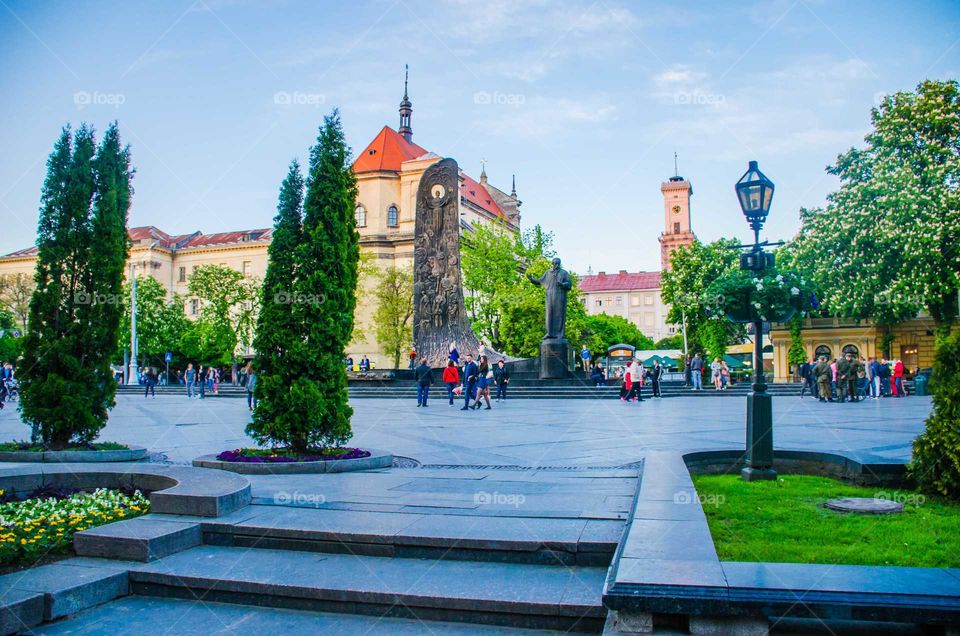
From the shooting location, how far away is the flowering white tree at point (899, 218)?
31.7 meters

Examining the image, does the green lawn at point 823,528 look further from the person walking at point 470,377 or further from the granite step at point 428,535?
the person walking at point 470,377

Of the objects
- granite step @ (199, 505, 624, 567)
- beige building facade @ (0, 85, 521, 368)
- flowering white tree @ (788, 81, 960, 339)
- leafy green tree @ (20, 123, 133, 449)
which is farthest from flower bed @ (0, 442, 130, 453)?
beige building facade @ (0, 85, 521, 368)

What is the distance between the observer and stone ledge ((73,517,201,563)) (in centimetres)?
496

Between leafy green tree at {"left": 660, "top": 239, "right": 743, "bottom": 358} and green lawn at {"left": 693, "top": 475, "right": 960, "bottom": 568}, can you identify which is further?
leafy green tree at {"left": 660, "top": 239, "right": 743, "bottom": 358}

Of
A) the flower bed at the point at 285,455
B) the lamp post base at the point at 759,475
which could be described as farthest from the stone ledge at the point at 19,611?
the lamp post base at the point at 759,475

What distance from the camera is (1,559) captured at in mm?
4676

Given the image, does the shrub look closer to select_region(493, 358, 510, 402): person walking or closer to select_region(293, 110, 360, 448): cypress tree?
select_region(293, 110, 360, 448): cypress tree

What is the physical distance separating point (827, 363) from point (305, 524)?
24323 millimetres

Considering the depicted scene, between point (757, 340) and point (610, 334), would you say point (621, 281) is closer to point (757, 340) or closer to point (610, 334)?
point (610, 334)

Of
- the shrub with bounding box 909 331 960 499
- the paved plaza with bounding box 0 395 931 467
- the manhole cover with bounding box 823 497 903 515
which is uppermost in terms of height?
the shrub with bounding box 909 331 960 499

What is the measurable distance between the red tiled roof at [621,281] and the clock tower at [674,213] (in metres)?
4.08

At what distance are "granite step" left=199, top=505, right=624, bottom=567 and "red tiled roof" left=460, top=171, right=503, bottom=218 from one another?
78.3 meters

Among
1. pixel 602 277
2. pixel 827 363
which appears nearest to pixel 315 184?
pixel 827 363

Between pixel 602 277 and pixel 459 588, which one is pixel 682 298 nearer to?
pixel 459 588
